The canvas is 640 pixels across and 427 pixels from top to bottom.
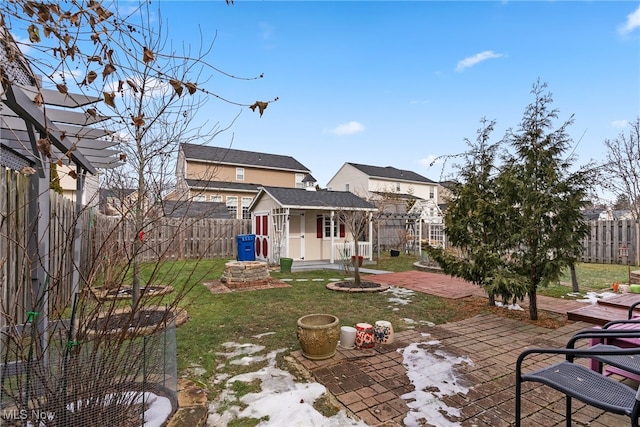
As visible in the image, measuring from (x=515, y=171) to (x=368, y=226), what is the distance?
8.55 metres

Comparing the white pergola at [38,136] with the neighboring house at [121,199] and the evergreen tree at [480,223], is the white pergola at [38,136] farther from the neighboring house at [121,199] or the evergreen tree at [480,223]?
the evergreen tree at [480,223]

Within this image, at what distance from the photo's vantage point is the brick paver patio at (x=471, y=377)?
102 inches

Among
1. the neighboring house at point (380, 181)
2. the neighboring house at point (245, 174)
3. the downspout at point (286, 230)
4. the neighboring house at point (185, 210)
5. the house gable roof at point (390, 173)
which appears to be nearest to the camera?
the neighboring house at point (185, 210)

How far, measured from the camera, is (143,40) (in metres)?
3.49

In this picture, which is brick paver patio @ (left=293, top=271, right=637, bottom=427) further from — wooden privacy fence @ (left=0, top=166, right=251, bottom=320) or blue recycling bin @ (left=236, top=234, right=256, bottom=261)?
blue recycling bin @ (left=236, top=234, right=256, bottom=261)

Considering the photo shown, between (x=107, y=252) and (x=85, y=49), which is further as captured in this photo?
(x=107, y=252)

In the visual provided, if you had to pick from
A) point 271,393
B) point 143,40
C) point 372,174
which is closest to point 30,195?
point 143,40

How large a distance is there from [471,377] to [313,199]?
10412 millimetres

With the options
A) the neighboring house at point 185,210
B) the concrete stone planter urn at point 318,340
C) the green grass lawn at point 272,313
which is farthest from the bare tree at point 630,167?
the neighboring house at point 185,210

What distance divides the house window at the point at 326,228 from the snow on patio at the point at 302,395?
9.57 m

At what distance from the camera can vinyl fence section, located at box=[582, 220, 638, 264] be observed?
41.0 ft

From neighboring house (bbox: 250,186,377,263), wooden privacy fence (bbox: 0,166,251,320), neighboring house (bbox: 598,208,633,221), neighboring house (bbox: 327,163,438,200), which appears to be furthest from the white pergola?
neighboring house (bbox: 598,208,633,221)

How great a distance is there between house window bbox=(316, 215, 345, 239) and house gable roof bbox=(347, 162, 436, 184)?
17143 mm

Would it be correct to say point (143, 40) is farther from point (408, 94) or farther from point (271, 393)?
point (408, 94)
